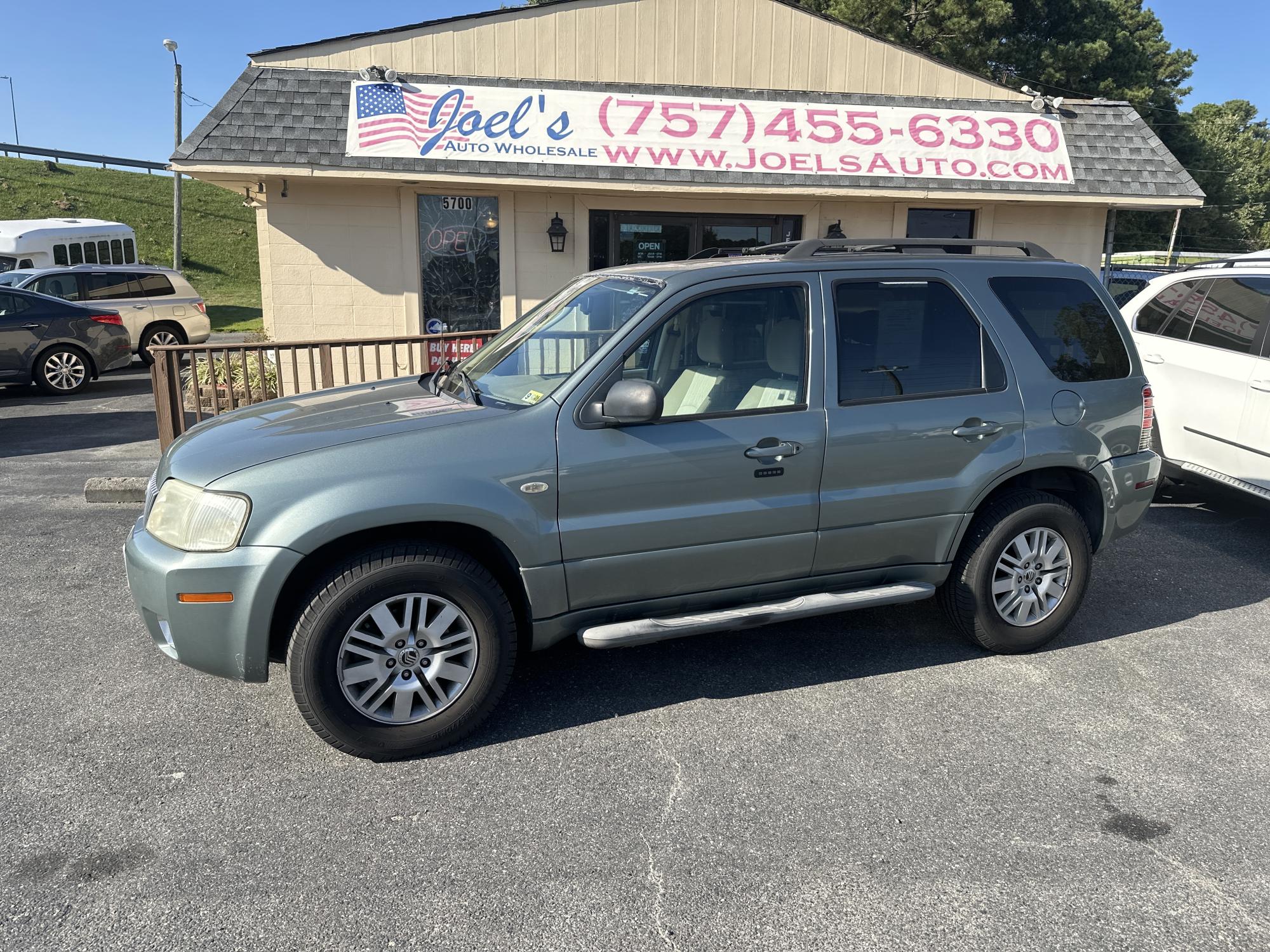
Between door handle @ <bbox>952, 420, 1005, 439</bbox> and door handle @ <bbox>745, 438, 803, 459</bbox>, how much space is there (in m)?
0.83

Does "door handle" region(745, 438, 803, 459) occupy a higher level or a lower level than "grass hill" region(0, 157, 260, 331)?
lower

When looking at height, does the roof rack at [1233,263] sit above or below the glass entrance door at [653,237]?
below

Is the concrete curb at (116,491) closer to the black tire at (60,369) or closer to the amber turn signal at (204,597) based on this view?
the amber turn signal at (204,597)

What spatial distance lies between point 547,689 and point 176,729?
156cm

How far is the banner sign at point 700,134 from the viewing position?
10.4 meters

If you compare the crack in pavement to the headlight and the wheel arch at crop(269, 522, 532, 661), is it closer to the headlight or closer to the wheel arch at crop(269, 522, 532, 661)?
the wheel arch at crop(269, 522, 532, 661)

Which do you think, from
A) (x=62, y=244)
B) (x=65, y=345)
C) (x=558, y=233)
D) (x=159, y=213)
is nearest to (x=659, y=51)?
(x=558, y=233)

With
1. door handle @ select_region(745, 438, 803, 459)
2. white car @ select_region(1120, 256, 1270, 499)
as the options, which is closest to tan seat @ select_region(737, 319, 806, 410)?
door handle @ select_region(745, 438, 803, 459)

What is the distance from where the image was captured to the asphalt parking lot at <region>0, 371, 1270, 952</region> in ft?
9.07

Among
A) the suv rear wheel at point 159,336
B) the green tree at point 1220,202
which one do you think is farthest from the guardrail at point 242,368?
the green tree at point 1220,202

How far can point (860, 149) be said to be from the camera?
11109 mm

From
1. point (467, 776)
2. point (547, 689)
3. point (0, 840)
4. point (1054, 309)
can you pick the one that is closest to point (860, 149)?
point (1054, 309)

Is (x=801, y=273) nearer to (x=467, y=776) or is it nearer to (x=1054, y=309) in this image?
(x=1054, y=309)

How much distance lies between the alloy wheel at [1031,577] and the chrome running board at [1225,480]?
2.52 m
